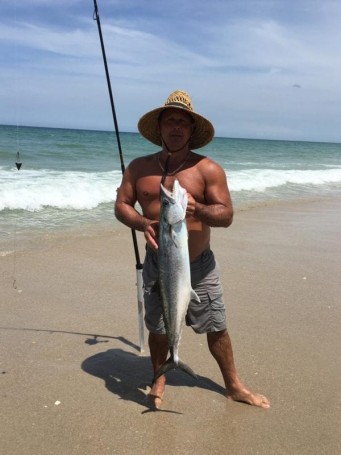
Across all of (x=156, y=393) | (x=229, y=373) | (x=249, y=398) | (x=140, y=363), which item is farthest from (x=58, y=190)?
(x=249, y=398)

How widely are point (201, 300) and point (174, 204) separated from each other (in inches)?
38.4

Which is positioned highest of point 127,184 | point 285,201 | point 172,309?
point 127,184

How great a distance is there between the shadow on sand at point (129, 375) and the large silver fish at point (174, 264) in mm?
676

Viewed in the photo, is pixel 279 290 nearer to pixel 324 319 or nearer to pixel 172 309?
pixel 324 319

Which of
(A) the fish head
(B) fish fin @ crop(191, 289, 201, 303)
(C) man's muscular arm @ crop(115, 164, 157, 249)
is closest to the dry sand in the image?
(B) fish fin @ crop(191, 289, 201, 303)

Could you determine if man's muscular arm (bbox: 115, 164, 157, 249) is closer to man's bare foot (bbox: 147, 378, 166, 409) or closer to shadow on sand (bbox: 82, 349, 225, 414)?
man's bare foot (bbox: 147, 378, 166, 409)

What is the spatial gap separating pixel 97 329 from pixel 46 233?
13.2ft

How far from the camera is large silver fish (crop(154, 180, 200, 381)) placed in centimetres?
279

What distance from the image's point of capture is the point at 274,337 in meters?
4.63

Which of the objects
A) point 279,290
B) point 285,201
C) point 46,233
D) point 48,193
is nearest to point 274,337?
point 279,290

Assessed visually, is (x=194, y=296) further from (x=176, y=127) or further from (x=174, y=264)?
(x=176, y=127)

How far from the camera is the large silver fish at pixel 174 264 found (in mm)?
2785

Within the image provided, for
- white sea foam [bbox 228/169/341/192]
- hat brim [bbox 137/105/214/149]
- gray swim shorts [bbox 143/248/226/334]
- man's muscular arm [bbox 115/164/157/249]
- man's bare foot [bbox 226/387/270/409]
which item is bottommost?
white sea foam [bbox 228/169/341/192]

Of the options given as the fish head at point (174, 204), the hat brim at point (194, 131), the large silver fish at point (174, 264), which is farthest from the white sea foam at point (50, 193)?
the fish head at point (174, 204)
